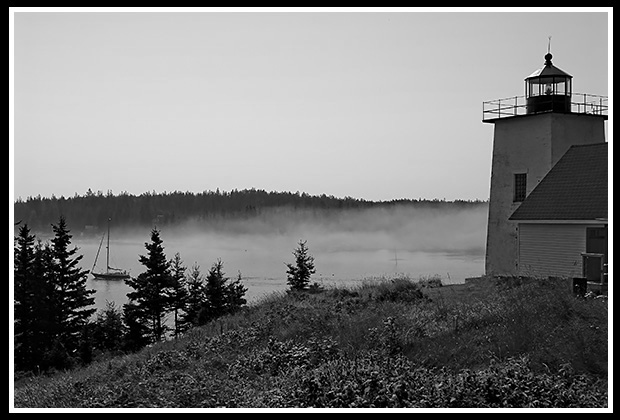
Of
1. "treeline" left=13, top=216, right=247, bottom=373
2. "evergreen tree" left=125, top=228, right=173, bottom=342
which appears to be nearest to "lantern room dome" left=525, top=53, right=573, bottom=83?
"treeline" left=13, top=216, right=247, bottom=373

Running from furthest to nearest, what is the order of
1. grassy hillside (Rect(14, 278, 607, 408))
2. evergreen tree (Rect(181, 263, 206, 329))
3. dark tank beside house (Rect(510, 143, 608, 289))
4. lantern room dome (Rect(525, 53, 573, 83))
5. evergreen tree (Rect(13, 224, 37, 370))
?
1. evergreen tree (Rect(181, 263, 206, 329))
2. evergreen tree (Rect(13, 224, 37, 370))
3. lantern room dome (Rect(525, 53, 573, 83))
4. dark tank beside house (Rect(510, 143, 608, 289))
5. grassy hillside (Rect(14, 278, 607, 408))

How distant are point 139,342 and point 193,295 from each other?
195 inches

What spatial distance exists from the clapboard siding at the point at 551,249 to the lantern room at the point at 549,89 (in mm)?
4610

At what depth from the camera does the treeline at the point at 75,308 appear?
99.7 ft

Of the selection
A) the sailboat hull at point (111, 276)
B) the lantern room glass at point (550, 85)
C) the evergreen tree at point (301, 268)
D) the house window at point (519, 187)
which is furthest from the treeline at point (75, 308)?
the sailboat hull at point (111, 276)

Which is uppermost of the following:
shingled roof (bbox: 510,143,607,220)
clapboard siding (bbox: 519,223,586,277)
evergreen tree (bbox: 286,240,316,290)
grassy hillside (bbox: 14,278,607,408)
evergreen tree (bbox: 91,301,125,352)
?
shingled roof (bbox: 510,143,607,220)

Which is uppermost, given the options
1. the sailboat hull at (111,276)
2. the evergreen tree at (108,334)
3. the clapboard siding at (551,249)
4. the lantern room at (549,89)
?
the lantern room at (549,89)

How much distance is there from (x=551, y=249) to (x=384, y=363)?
1324cm

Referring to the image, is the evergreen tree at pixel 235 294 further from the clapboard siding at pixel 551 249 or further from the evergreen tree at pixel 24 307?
the clapboard siding at pixel 551 249

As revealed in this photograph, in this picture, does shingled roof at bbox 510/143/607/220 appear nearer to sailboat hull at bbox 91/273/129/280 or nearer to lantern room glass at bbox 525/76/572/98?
lantern room glass at bbox 525/76/572/98

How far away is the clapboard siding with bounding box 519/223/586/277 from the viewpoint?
22.1 m

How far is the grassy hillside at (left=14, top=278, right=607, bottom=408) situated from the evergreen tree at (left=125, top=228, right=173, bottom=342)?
60.6 feet

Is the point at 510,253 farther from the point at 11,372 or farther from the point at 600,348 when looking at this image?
the point at 11,372

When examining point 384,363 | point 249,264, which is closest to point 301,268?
point 249,264
